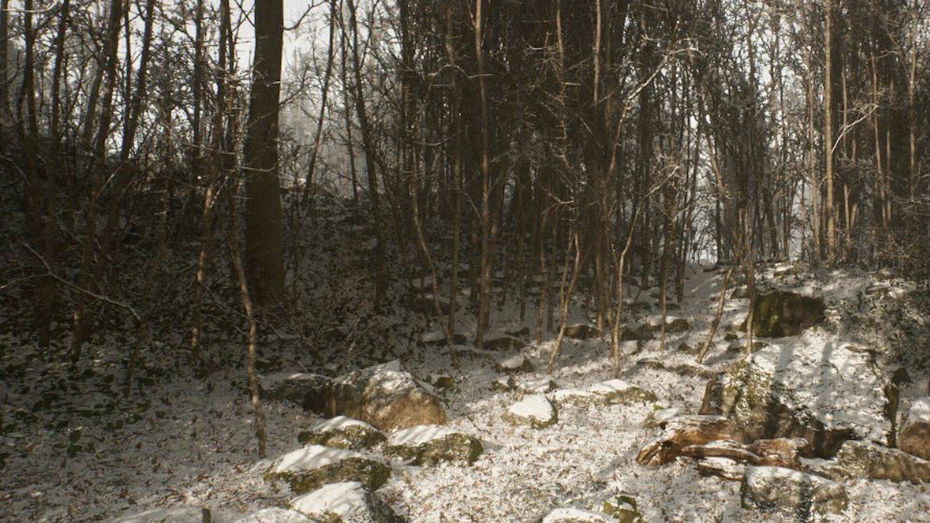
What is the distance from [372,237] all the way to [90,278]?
909 cm

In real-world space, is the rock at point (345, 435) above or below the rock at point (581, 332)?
below

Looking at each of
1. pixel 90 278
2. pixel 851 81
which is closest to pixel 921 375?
pixel 851 81

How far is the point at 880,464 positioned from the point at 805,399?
55.1 inches

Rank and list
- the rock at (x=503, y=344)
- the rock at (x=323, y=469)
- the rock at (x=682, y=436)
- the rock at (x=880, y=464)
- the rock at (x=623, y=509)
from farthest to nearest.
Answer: the rock at (x=503, y=344)
the rock at (x=682, y=436)
the rock at (x=880, y=464)
the rock at (x=323, y=469)
the rock at (x=623, y=509)

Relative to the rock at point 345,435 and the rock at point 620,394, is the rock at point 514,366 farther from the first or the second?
the rock at point 345,435

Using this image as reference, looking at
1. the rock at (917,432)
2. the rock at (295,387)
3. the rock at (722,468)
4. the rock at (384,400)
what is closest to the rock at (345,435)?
the rock at (384,400)

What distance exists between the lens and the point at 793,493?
6.98 m

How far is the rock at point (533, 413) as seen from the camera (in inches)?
384

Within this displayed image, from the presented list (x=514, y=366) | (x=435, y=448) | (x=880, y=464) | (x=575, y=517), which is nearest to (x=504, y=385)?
(x=514, y=366)

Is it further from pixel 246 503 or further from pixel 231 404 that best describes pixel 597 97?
pixel 246 503

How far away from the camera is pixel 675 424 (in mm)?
8594

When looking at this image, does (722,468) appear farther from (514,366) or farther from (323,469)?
(514,366)

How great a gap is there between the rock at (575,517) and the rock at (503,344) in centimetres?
830

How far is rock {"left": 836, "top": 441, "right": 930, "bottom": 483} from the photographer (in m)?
7.63
